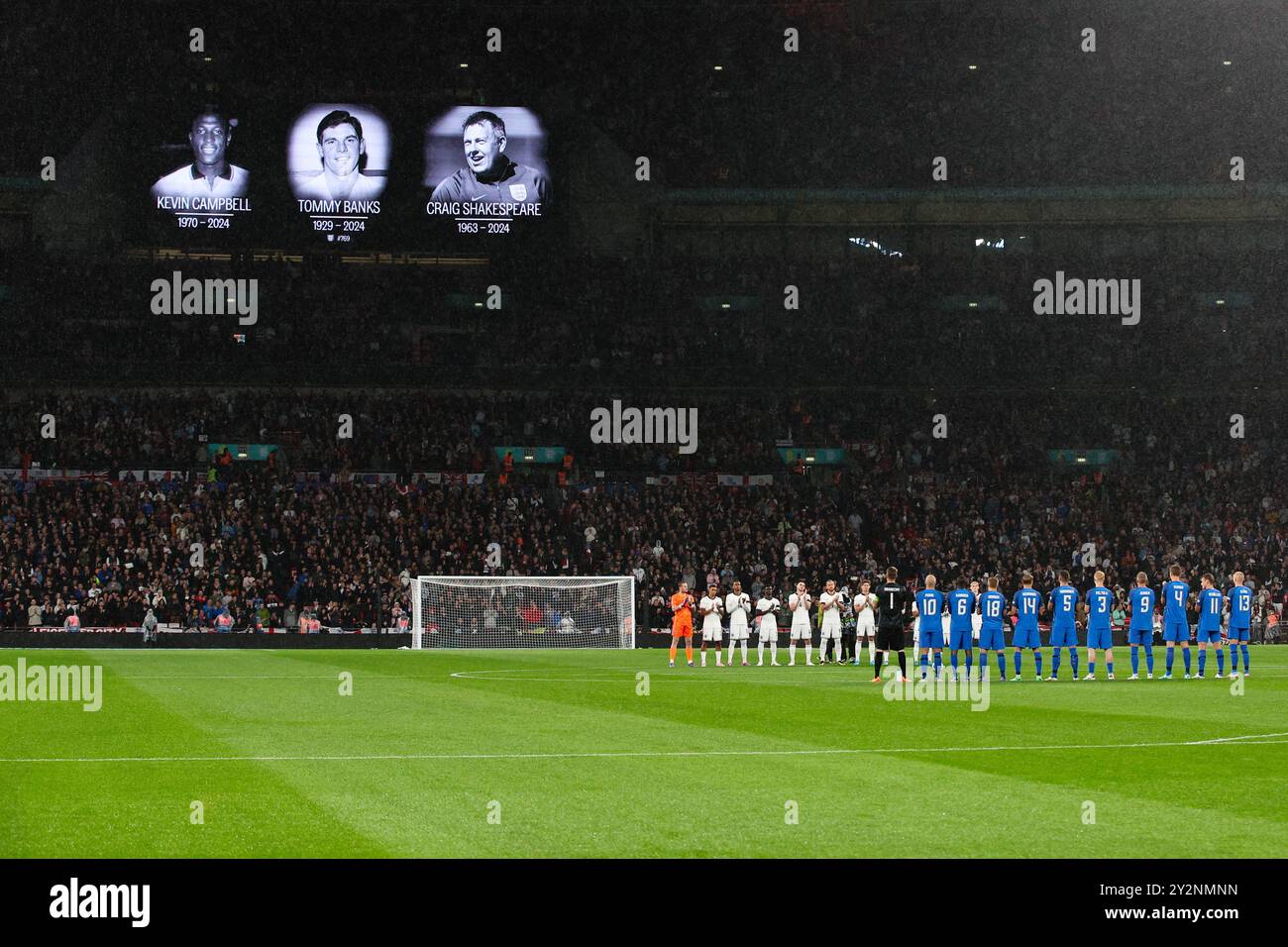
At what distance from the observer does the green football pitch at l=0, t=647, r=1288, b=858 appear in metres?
10.6

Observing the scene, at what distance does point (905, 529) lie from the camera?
54.4 metres

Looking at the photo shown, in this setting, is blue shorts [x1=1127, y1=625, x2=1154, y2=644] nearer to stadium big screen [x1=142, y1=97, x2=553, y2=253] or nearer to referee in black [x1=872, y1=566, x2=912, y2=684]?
referee in black [x1=872, y1=566, x2=912, y2=684]

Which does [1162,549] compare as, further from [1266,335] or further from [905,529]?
[1266,335]

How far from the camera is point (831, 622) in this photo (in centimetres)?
3606

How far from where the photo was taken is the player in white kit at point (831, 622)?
113 feet

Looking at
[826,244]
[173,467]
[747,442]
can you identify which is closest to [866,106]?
[826,244]

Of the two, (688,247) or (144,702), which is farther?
(688,247)

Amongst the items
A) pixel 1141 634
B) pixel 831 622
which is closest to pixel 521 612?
pixel 831 622

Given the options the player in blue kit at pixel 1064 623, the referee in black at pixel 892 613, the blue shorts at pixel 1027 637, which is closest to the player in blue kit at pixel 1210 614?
the player in blue kit at pixel 1064 623

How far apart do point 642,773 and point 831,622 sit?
22.2 metres

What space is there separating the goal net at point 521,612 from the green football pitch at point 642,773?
1951 cm

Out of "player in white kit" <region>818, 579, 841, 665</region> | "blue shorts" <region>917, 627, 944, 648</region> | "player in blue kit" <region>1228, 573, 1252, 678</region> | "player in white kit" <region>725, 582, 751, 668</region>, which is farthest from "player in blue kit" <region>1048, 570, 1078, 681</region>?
"player in white kit" <region>725, 582, 751, 668</region>

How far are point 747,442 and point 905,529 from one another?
308 inches

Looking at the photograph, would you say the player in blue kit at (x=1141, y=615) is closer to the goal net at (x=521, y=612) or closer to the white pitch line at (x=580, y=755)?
the white pitch line at (x=580, y=755)
